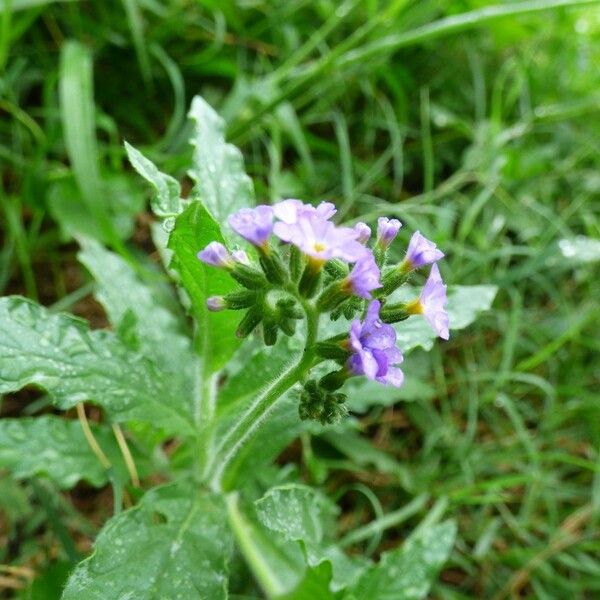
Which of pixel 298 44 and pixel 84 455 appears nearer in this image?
pixel 84 455

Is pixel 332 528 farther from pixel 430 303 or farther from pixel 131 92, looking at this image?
pixel 131 92

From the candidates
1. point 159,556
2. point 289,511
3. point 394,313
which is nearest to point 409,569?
point 289,511

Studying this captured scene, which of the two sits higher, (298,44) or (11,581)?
(298,44)

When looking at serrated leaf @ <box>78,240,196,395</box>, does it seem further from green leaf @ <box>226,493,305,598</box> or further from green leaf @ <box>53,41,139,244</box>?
green leaf @ <box>226,493,305,598</box>

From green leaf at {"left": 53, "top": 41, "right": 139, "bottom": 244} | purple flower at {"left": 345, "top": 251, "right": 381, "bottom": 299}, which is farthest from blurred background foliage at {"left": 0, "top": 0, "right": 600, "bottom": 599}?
purple flower at {"left": 345, "top": 251, "right": 381, "bottom": 299}

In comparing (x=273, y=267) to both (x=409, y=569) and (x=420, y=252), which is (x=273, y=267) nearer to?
(x=420, y=252)

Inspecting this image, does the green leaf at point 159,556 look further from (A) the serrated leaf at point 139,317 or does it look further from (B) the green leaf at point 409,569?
(B) the green leaf at point 409,569

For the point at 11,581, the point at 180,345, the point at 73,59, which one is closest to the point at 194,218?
the point at 180,345
